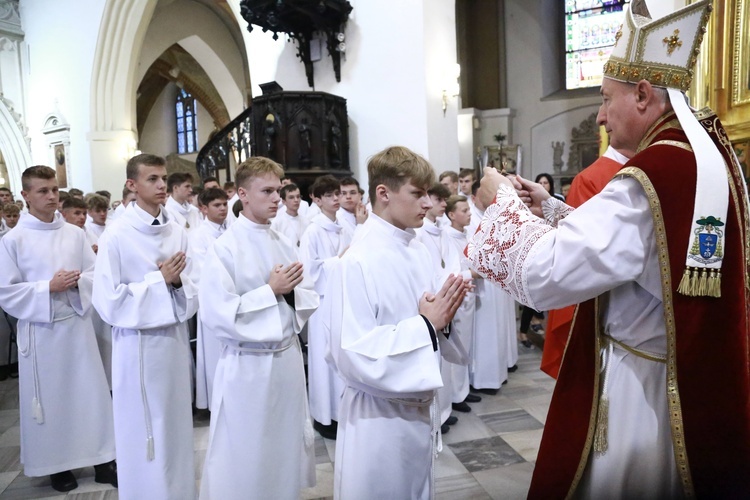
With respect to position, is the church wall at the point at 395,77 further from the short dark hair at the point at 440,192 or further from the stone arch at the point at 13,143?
the stone arch at the point at 13,143

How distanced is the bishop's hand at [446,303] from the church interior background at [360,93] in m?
1.85

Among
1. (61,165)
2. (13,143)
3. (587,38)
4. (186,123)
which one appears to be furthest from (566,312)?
(186,123)

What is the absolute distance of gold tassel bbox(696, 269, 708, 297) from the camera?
4.75 feet

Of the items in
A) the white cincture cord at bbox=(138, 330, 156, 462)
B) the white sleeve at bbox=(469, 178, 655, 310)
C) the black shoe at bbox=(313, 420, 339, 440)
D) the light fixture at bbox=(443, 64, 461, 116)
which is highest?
the light fixture at bbox=(443, 64, 461, 116)

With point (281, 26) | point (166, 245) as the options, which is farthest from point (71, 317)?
point (281, 26)

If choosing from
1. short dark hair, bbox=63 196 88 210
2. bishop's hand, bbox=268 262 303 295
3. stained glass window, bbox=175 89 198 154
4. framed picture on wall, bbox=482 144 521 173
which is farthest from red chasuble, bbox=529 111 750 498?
stained glass window, bbox=175 89 198 154

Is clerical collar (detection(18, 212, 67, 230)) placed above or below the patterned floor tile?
above

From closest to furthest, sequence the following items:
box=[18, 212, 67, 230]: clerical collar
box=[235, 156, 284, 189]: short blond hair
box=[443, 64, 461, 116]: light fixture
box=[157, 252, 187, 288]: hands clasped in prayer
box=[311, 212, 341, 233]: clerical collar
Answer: box=[235, 156, 284, 189]: short blond hair, box=[157, 252, 187, 288]: hands clasped in prayer, box=[18, 212, 67, 230]: clerical collar, box=[311, 212, 341, 233]: clerical collar, box=[443, 64, 461, 116]: light fixture

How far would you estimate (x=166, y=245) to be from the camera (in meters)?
3.27

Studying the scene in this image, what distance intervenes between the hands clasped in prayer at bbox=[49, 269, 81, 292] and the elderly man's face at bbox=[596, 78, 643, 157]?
133 inches

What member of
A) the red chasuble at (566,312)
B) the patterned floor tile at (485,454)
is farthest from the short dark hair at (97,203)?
the red chasuble at (566,312)

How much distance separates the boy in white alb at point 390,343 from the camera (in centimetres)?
193

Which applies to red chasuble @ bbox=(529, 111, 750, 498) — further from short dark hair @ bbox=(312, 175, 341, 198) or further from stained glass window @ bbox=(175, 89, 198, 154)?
stained glass window @ bbox=(175, 89, 198, 154)

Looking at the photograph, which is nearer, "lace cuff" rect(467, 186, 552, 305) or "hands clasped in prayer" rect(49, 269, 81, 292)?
"lace cuff" rect(467, 186, 552, 305)
